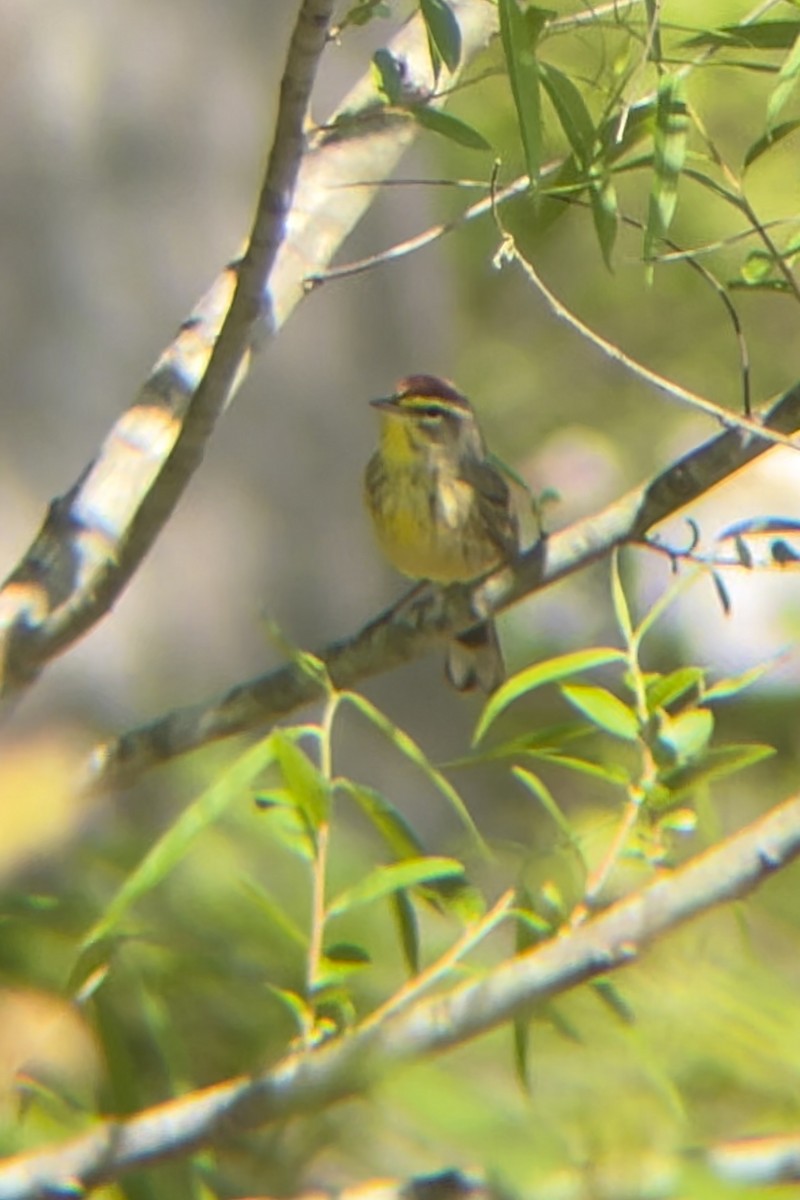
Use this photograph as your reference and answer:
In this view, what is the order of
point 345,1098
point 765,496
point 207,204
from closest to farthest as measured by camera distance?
point 345,1098 → point 207,204 → point 765,496

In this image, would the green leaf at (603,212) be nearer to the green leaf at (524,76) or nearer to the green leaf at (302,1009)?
the green leaf at (524,76)

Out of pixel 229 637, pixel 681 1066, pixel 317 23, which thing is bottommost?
pixel 681 1066

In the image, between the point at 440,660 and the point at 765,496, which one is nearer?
the point at 440,660

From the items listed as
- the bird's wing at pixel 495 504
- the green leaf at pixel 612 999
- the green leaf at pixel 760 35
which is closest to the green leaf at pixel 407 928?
the green leaf at pixel 612 999

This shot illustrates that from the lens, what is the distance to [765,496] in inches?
203

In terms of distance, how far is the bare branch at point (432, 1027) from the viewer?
4.12 feet

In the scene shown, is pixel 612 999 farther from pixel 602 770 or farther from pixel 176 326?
pixel 176 326

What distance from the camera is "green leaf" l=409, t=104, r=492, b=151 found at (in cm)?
167

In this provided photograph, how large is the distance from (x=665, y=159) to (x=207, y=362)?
1.59ft

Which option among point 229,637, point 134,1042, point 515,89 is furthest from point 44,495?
point 515,89

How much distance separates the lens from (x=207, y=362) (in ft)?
6.05

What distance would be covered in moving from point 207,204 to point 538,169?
7.04ft

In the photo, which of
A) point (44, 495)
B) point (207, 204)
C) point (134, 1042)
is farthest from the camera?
point (207, 204)

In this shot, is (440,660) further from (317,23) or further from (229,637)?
(317,23)
